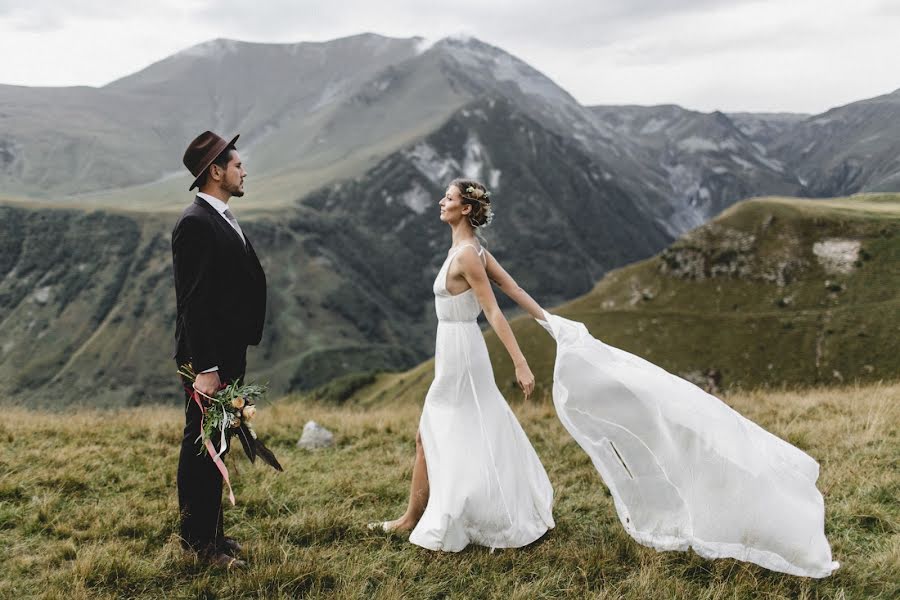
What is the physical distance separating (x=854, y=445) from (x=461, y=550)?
A: 501cm

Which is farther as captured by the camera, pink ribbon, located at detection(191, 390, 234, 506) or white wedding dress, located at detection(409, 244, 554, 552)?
white wedding dress, located at detection(409, 244, 554, 552)

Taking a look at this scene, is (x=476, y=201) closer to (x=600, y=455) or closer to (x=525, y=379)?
(x=525, y=379)

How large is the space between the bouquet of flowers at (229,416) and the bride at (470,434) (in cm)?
145

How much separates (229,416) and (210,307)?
84 cm

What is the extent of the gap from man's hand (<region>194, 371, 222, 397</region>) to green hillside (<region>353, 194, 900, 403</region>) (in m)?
79.1

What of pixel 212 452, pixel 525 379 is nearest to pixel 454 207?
pixel 525 379

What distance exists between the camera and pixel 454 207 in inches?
218

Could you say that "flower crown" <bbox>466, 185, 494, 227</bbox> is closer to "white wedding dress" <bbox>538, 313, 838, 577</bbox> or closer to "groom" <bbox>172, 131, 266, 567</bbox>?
"white wedding dress" <bbox>538, 313, 838, 577</bbox>

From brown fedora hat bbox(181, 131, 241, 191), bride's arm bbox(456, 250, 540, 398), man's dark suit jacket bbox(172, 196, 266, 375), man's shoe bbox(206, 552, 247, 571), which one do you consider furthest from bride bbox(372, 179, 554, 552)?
brown fedora hat bbox(181, 131, 241, 191)

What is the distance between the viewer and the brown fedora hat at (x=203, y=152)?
200 inches

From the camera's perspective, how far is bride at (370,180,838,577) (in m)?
4.79

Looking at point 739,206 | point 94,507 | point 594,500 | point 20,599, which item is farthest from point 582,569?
point 739,206

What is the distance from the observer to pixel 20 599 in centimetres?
438

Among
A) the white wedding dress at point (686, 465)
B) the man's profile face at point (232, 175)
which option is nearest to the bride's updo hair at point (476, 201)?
the white wedding dress at point (686, 465)
